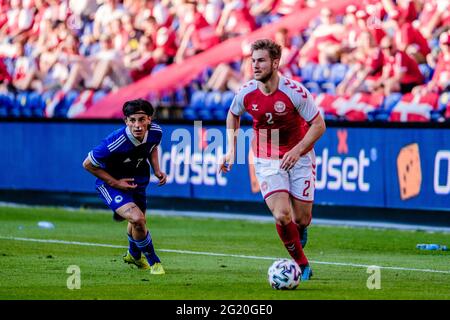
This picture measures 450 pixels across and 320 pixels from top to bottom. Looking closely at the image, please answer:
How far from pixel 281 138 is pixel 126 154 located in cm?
176

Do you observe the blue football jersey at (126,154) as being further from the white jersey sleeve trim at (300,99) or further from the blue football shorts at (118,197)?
the white jersey sleeve trim at (300,99)

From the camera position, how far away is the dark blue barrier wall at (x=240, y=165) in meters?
18.2

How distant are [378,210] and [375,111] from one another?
2.00m

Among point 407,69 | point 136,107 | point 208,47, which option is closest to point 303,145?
point 136,107

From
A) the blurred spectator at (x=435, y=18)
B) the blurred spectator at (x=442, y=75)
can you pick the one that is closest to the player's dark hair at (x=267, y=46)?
the blurred spectator at (x=442, y=75)

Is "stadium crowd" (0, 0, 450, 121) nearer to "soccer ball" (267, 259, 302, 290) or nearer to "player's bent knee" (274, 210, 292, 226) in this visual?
"player's bent knee" (274, 210, 292, 226)

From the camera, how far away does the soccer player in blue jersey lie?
1280 centimetres

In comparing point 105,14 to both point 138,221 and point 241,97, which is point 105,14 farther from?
point 241,97

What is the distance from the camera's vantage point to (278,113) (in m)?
12.2

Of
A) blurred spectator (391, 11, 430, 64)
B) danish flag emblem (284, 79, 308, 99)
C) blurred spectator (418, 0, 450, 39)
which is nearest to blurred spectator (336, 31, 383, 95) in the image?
blurred spectator (391, 11, 430, 64)

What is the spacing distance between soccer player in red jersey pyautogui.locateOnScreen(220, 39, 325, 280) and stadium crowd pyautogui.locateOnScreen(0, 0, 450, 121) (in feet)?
24.1

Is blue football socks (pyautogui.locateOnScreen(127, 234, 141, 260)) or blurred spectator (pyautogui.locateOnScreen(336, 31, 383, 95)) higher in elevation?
blurred spectator (pyautogui.locateOnScreen(336, 31, 383, 95))

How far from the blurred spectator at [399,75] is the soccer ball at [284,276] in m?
9.80
